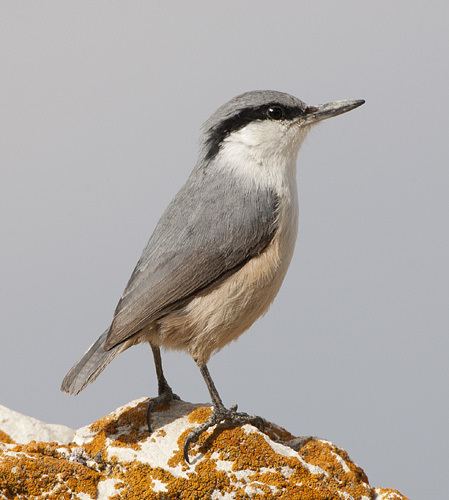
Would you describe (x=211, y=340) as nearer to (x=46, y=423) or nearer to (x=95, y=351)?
(x=95, y=351)

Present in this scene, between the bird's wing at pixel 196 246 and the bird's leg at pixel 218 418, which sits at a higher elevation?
the bird's wing at pixel 196 246

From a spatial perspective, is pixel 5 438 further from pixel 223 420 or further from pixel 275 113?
pixel 275 113

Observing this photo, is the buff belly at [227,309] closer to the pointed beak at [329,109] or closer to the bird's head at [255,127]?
the bird's head at [255,127]

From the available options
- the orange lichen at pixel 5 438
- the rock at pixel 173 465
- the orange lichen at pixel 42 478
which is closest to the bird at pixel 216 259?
the rock at pixel 173 465

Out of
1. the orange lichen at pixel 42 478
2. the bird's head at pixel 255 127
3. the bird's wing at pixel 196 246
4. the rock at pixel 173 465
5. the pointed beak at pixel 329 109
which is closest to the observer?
the orange lichen at pixel 42 478

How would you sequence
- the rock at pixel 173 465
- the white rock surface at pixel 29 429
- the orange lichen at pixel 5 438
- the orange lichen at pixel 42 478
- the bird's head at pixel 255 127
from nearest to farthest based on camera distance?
the orange lichen at pixel 42 478, the rock at pixel 173 465, the orange lichen at pixel 5 438, the white rock surface at pixel 29 429, the bird's head at pixel 255 127

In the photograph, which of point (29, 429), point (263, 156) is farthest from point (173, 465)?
point (263, 156)

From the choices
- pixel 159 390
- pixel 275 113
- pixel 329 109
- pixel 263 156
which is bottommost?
pixel 159 390
